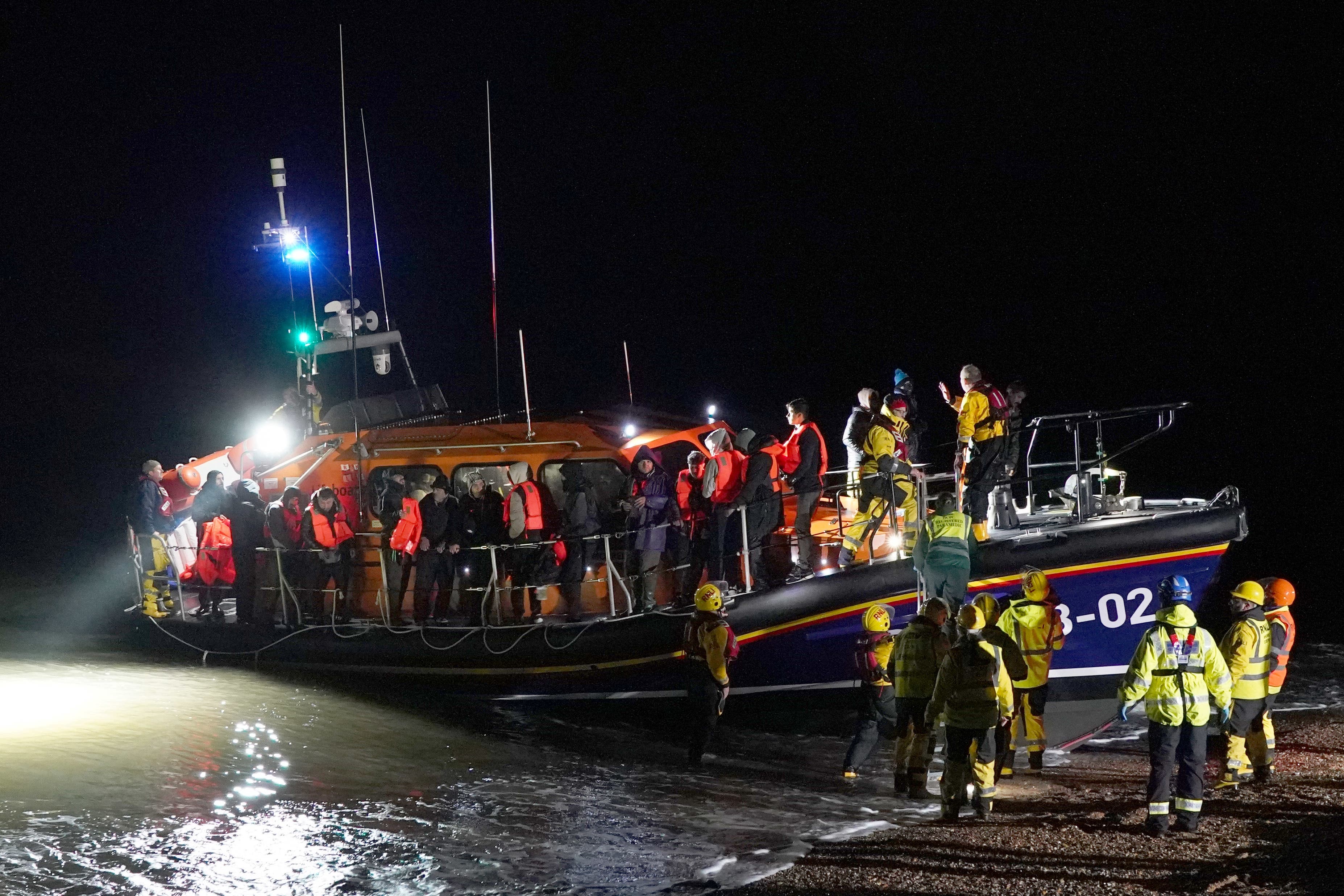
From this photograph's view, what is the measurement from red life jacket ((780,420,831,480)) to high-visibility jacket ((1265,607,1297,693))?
2972 mm

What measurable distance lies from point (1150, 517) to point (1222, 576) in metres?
14.2

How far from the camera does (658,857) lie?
669 centimetres

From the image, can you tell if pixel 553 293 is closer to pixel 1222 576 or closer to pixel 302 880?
pixel 1222 576

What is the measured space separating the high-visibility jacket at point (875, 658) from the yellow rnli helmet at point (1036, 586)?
0.90 meters

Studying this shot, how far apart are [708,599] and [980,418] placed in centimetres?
221

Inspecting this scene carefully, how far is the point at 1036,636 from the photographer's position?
8062 mm

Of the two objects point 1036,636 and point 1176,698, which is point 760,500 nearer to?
point 1036,636

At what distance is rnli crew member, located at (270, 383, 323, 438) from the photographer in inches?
466

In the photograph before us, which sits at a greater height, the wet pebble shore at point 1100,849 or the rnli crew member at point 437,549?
the rnli crew member at point 437,549

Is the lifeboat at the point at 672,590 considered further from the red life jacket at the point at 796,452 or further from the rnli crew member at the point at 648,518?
the red life jacket at the point at 796,452

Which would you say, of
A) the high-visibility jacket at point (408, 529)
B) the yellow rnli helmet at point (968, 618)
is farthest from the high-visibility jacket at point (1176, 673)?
the high-visibility jacket at point (408, 529)

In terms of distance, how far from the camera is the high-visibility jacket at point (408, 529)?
31.9 ft

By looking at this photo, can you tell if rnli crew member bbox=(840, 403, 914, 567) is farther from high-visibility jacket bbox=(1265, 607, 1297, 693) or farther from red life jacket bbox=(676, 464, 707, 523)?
high-visibility jacket bbox=(1265, 607, 1297, 693)

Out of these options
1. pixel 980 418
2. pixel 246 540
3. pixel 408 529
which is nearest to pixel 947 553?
pixel 980 418
